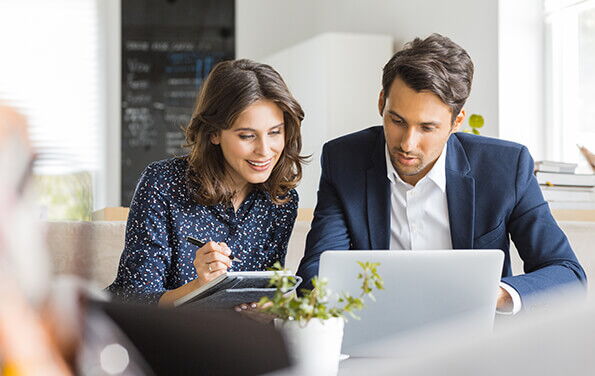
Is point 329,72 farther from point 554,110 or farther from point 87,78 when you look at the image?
point 87,78

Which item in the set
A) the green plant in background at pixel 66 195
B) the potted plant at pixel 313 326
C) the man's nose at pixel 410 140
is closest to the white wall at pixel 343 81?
the man's nose at pixel 410 140

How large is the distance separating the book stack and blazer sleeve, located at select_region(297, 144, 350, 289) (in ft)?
3.35

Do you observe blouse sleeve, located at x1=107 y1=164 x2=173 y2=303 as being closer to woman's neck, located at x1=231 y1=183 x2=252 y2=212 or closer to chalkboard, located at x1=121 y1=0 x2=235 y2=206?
woman's neck, located at x1=231 y1=183 x2=252 y2=212

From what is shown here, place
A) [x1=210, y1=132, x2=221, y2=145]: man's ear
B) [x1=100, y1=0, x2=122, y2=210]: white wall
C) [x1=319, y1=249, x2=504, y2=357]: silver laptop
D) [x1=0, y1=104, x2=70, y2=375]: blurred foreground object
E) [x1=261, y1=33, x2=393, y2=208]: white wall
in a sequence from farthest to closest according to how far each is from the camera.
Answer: [x1=100, y1=0, x2=122, y2=210]: white wall < [x1=261, y1=33, x2=393, y2=208]: white wall < [x1=210, y1=132, x2=221, y2=145]: man's ear < [x1=319, y1=249, x2=504, y2=357]: silver laptop < [x1=0, y1=104, x2=70, y2=375]: blurred foreground object

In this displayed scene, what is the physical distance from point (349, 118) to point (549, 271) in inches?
140

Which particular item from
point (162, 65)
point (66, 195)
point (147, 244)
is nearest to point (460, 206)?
point (147, 244)

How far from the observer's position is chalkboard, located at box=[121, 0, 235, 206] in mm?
6336

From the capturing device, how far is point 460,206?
197cm

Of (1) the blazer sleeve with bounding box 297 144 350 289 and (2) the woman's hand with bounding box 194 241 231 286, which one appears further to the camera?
(1) the blazer sleeve with bounding box 297 144 350 289

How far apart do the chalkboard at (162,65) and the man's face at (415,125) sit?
14.6ft

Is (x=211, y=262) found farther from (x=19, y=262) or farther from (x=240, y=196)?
(x=19, y=262)

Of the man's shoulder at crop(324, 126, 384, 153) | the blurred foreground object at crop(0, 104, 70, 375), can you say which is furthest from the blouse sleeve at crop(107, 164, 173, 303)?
the blurred foreground object at crop(0, 104, 70, 375)

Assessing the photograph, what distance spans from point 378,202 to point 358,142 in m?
0.18

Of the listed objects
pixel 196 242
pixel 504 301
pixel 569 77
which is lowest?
pixel 504 301
